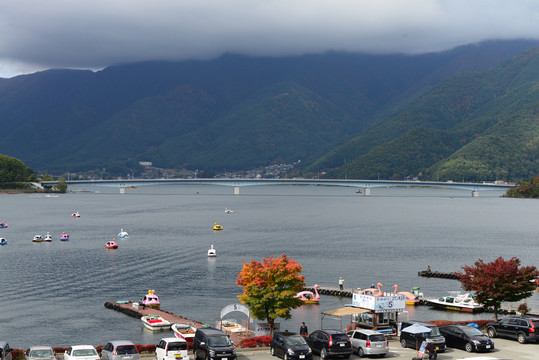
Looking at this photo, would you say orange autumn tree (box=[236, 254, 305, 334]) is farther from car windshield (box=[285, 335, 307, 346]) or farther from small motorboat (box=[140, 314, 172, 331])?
car windshield (box=[285, 335, 307, 346])

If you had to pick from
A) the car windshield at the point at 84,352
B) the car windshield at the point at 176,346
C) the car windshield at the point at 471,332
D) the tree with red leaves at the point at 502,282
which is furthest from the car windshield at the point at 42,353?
the tree with red leaves at the point at 502,282

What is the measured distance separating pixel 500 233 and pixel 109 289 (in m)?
109

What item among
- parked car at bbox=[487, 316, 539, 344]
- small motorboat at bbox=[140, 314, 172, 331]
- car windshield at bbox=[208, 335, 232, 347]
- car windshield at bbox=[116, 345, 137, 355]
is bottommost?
small motorboat at bbox=[140, 314, 172, 331]

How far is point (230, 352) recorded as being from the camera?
38875 millimetres

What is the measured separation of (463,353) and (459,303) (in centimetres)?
3404

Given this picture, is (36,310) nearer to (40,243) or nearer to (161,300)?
(161,300)

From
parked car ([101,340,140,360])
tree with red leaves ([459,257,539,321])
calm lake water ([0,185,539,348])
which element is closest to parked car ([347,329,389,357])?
parked car ([101,340,140,360])

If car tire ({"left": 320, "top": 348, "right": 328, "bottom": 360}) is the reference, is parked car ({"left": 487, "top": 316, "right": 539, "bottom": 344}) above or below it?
above

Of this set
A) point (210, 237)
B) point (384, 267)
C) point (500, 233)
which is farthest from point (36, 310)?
point (500, 233)

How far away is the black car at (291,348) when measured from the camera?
3912 cm

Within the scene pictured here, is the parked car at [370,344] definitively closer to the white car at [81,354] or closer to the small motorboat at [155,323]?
the white car at [81,354]

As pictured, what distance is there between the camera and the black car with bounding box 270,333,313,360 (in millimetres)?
39125

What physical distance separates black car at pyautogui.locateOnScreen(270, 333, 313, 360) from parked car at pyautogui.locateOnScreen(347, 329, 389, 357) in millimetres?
3271

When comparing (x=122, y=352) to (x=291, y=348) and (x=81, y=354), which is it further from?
(x=291, y=348)
